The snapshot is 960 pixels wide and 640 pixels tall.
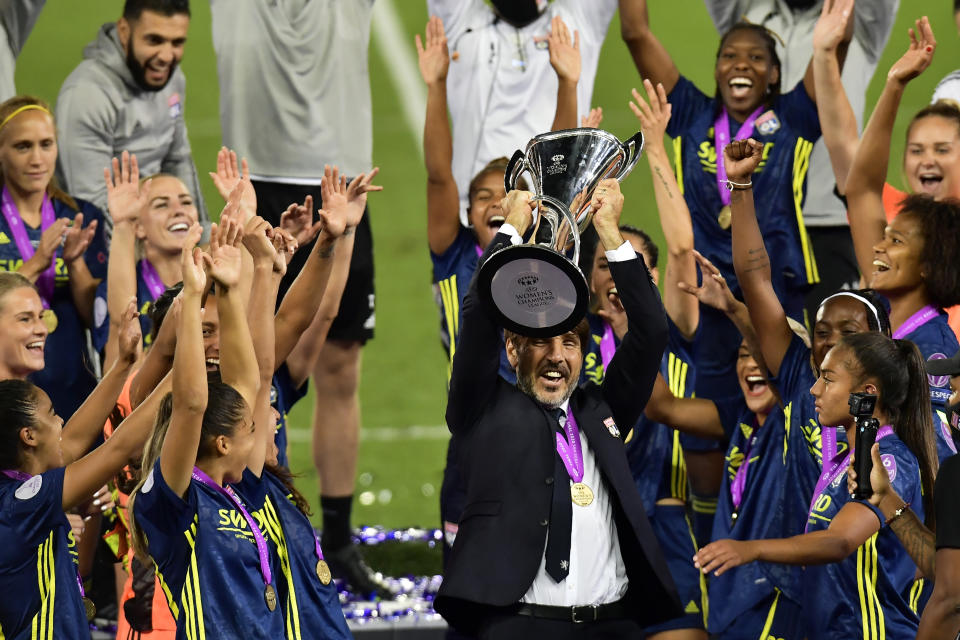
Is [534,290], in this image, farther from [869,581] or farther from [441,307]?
[441,307]

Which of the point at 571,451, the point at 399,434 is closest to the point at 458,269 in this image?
the point at 571,451

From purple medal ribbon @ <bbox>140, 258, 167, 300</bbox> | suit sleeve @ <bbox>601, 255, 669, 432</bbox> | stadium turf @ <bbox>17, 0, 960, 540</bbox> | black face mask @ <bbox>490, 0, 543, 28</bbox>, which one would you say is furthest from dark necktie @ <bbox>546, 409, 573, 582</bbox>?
black face mask @ <bbox>490, 0, 543, 28</bbox>

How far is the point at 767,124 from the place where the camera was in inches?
252

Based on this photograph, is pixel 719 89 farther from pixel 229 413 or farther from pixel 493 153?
pixel 229 413

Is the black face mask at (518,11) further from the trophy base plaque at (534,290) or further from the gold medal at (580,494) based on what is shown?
the gold medal at (580,494)

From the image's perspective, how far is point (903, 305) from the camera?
5.05 metres

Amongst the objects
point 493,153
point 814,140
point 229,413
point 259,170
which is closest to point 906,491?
point 229,413

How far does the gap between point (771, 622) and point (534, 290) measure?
1.75m

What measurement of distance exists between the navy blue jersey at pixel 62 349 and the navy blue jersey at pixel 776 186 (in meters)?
2.79

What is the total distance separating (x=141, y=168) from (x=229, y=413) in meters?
3.35

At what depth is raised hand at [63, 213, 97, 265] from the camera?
19.9 ft

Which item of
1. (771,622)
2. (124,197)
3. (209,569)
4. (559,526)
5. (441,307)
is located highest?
(124,197)

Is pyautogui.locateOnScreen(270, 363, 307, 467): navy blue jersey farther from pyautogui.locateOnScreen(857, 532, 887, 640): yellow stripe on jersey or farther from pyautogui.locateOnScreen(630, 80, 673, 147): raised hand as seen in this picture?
pyautogui.locateOnScreen(857, 532, 887, 640): yellow stripe on jersey

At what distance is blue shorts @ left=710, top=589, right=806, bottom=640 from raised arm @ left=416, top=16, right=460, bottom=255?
196cm
